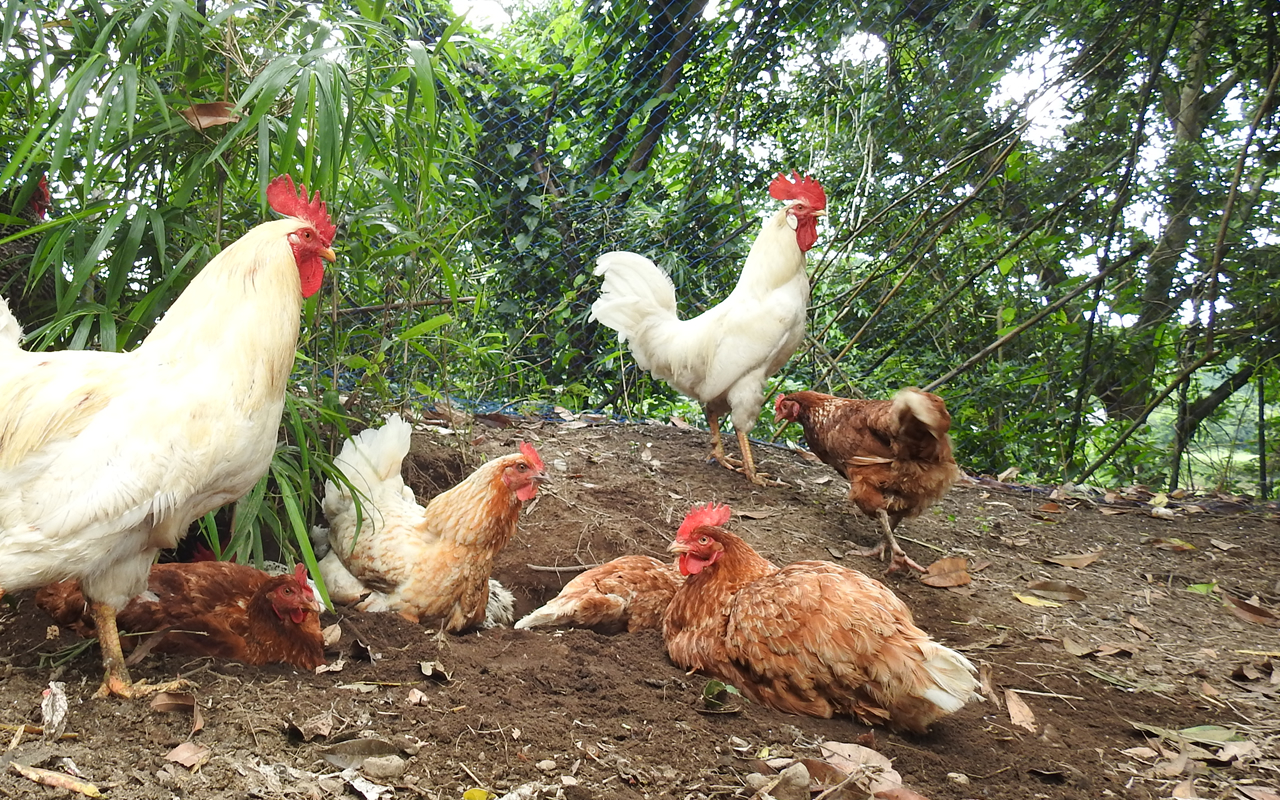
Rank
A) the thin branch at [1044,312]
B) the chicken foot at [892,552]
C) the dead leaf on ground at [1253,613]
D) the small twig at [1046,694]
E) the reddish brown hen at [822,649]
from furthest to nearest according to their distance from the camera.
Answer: the thin branch at [1044,312], the chicken foot at [892,552], the dead leaf on ground at [1253,613], the small twig at [1046,694], the reddish brown hen at [822,649]

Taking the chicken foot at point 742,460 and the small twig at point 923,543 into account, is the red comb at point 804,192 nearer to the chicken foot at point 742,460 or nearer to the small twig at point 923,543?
the chicken foot at point 742,460

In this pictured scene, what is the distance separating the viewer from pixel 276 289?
2.25 metres

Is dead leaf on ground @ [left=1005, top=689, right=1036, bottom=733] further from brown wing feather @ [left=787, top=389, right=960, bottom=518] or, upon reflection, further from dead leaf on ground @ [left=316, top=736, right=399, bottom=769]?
dead leaf on ground @ [left=316, top=736, right=399, bottom=769]

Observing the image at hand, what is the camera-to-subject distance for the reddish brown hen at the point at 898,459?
402 cm

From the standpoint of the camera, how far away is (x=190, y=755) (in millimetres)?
1830

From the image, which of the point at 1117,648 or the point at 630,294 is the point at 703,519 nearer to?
the point at 1117,648

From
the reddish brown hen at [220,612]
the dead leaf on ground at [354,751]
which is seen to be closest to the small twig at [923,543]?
the reddish brown hen at [220,612]

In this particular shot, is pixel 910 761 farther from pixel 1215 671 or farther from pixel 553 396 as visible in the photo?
pixel 553 396

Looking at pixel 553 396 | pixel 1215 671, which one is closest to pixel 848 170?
pixel 553 396

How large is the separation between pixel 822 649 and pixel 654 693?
57cm

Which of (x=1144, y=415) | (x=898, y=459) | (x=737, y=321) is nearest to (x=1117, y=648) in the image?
(x=898, y=459)

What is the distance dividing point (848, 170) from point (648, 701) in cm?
497

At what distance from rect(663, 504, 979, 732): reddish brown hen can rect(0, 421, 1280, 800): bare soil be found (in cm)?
12

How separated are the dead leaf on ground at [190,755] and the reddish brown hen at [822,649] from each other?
1607 mm
